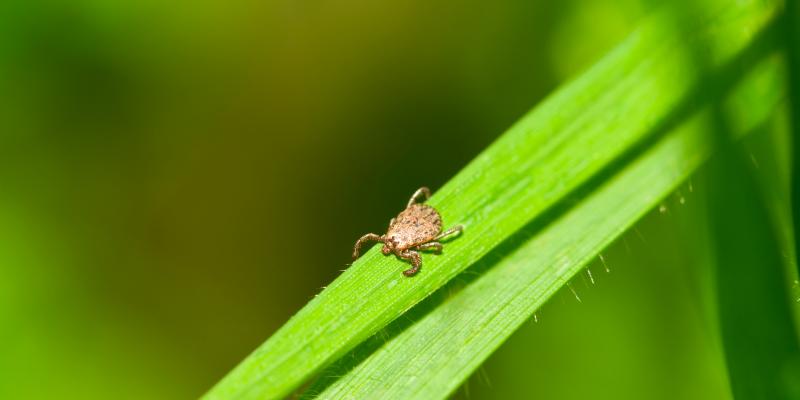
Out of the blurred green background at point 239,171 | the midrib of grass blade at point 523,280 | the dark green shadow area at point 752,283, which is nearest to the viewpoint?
the dark green shadow area at point 752,283

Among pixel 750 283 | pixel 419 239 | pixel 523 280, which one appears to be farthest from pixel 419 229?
pixel 750 283

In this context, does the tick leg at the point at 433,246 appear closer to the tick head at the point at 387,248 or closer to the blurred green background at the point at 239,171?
the tick head at the point at 387,248

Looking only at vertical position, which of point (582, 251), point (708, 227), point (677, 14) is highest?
point (677, 14)

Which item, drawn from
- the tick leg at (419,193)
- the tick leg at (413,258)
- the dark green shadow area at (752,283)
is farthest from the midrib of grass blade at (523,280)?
the tick leg at (419,193)

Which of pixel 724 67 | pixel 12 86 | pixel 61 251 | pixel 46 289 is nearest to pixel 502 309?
pixel 724 67

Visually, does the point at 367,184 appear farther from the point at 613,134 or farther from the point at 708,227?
the point at 708,227

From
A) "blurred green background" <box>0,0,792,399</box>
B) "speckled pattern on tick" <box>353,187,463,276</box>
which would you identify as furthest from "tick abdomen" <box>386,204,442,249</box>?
"blurred green background" <box>0,0,792,399</box>
